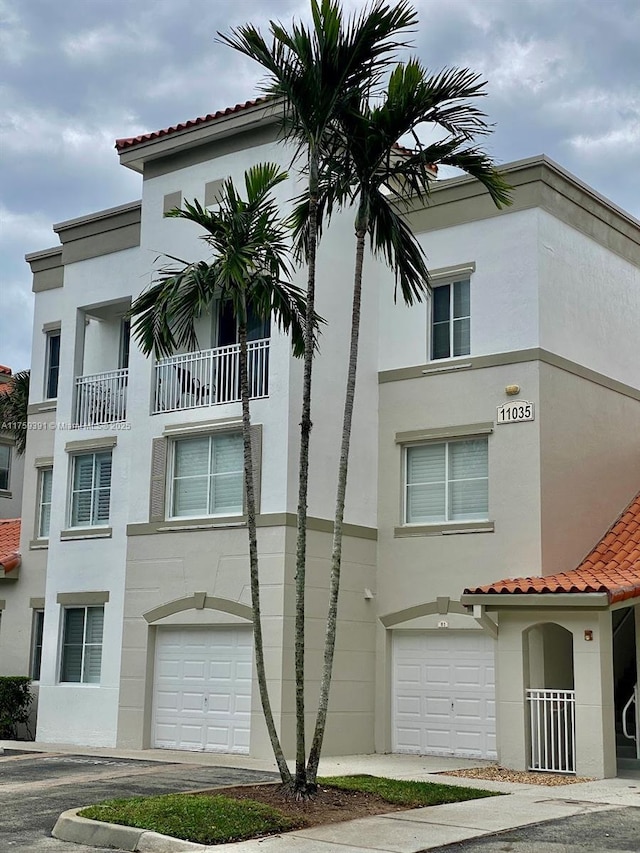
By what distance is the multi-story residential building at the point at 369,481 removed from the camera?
20.0 m

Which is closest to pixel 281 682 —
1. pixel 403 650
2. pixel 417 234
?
pixel 403 650

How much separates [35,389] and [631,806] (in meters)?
17.5

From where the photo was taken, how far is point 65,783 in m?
15.9

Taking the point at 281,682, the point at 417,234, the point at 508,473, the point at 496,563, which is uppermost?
the point at 417,234

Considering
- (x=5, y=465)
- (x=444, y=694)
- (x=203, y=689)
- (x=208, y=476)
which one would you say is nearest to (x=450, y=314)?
(x=208, y=476)

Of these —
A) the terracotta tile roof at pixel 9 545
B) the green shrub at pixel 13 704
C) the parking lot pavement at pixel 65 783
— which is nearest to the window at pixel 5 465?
the terracotta tile roof at pixel 9 545

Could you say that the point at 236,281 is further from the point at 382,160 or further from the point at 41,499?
the point at 41,499

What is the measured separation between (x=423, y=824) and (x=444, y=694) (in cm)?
814

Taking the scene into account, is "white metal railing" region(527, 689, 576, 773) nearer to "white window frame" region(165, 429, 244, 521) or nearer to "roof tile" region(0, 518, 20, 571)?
"white window frame" region(165, 429, 244, 521)

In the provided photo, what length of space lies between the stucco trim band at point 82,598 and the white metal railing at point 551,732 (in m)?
8.70

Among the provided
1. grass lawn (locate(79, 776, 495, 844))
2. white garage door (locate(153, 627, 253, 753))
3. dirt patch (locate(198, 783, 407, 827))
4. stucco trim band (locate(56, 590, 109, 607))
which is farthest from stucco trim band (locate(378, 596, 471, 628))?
dirt patch (locate(198, 783, 407, 827))

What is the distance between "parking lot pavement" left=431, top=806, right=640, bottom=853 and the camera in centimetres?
1092

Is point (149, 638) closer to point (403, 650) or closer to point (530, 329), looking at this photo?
point (403, 650)

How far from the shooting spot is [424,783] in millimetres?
15188
